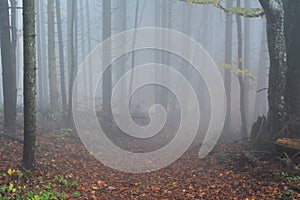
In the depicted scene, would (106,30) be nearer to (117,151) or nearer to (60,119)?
(60,119)

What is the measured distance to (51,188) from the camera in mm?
7789

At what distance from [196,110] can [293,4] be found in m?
21.5

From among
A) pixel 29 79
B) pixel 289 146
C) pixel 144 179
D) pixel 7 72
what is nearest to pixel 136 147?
pixel 144 179

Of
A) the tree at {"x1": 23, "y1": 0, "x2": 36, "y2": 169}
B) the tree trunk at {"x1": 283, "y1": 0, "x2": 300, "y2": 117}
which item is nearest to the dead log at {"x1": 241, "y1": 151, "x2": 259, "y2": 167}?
the tree trunk at {"x1": 283, "y1": 0, "x2": 300, "y2": 117}

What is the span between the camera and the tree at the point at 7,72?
12.5 metres

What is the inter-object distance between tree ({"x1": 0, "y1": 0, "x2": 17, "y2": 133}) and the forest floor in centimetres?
93

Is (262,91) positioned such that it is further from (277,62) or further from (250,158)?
(250,158)

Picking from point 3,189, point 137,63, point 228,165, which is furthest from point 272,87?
point 137,63

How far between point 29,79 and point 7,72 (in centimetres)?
525

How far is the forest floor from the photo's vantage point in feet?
23.9

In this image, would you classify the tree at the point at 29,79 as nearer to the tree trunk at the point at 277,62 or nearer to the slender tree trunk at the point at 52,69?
the tree trunk at the point at 277,62

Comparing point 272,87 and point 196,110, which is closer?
point 272,87

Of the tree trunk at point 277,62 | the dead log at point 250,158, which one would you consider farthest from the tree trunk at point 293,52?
the dead log at point 250,158

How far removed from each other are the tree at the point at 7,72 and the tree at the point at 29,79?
4.49 metres
